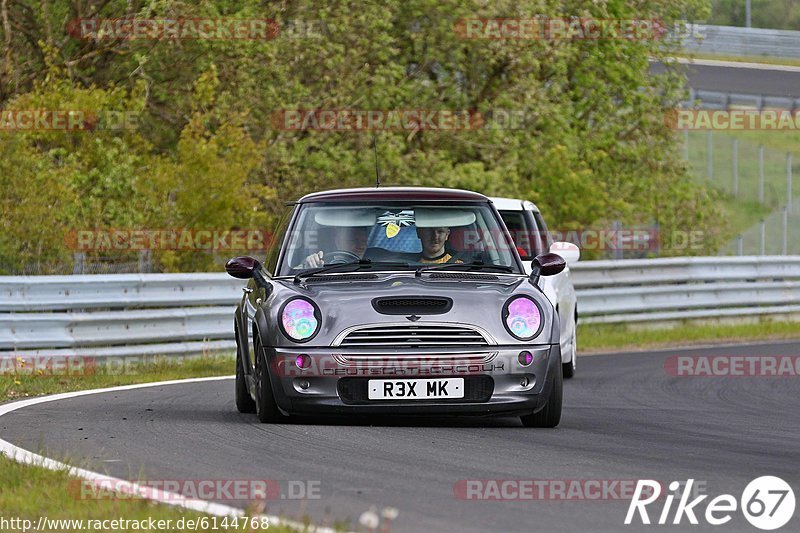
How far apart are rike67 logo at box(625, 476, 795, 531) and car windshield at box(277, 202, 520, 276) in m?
3.42

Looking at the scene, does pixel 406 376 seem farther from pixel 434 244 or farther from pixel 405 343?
pixel 434 244

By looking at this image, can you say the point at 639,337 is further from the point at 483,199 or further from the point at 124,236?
the point at 483,199

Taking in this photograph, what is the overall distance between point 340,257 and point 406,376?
4.26 feet

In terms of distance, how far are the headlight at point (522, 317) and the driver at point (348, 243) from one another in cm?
124

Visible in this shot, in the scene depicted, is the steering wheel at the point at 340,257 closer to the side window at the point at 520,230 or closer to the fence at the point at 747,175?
the side window at the point at 520,230

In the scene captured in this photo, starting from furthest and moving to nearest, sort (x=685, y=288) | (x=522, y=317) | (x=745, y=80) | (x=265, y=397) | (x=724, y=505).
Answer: (x=745, y=80) → (x=685, y=288) → (x=265, y=397) → (x=522, y=317) → (x=724, y=505)

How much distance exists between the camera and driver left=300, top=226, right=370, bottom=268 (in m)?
10.4

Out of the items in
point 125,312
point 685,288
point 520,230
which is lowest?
point 685,288

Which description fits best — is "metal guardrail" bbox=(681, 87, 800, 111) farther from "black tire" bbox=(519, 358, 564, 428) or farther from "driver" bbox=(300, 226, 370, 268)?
"black tire" bbox=(519, 358, 564, 428)

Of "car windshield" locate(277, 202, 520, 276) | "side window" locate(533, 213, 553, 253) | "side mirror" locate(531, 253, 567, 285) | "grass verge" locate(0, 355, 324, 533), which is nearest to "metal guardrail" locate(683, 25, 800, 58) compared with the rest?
"side window" locate(533, 213, 553, 253)

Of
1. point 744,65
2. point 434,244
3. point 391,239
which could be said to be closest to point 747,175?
point 744,65

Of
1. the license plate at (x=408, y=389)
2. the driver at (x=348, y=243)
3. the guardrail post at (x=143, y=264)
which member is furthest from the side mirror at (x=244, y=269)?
the guardrail post at (x=143, y=264)

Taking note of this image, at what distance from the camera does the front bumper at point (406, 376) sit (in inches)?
368

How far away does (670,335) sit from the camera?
2200 centimetres
